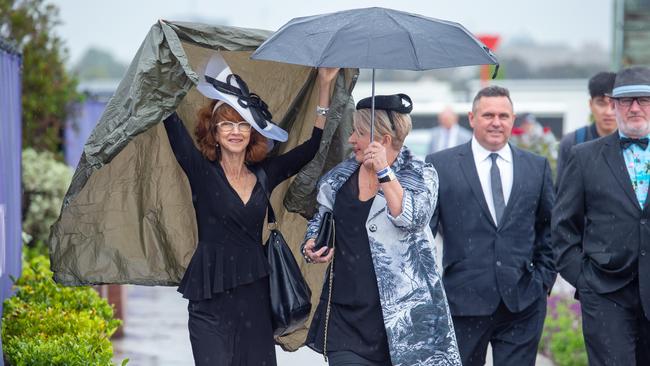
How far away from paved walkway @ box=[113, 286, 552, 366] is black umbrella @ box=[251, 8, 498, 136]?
437 cm

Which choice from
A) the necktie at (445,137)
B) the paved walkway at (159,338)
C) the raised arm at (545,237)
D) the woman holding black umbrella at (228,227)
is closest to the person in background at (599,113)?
the raised arm at (545,237)

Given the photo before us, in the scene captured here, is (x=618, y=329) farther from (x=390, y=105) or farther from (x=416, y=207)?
(x=390, y=105)

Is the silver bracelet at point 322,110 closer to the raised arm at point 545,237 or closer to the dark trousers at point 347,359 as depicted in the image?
the dark trousers at point 347,359

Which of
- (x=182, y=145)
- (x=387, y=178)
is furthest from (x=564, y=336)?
(x=182, y=145)

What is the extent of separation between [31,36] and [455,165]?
7.46 metres

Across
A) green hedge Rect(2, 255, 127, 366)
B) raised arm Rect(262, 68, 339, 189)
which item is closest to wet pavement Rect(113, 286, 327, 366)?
green hedge Rect(2, 255, 127, 366)

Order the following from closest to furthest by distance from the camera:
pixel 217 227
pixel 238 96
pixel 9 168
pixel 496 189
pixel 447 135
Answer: pixel 217 227 < pixel 238 96 < pixel 496 189 < pixel 9 168 < pixel 447 135

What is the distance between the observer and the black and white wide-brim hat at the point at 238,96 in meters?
5.80

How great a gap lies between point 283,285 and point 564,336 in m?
4.30

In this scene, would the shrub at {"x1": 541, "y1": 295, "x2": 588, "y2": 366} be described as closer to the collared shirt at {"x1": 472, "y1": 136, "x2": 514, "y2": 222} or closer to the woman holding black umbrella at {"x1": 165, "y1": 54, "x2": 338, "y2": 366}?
the collared shirt at {"x1": 472, "y1": 136, "x2": 514, "y2": 222}

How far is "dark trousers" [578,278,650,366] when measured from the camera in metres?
6.05

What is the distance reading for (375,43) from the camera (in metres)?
5.23

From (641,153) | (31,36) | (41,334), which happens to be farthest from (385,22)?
(31,36)

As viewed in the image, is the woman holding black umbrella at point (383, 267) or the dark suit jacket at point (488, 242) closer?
the woman holding black umbrella at point (383, 267)
